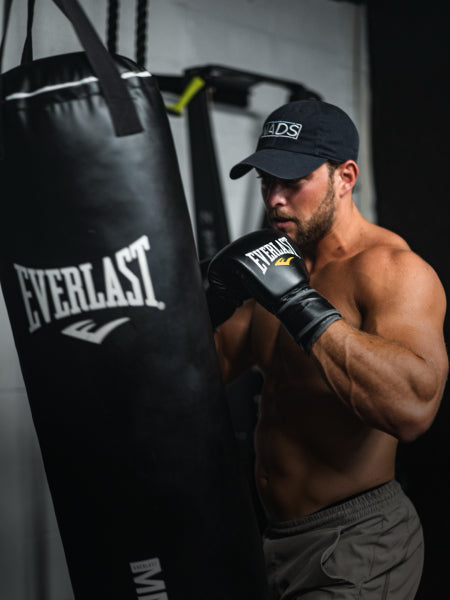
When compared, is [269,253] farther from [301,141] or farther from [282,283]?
[301,141]

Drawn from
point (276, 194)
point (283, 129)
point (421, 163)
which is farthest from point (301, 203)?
point (421, 163)

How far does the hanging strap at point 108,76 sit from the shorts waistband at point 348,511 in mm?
954

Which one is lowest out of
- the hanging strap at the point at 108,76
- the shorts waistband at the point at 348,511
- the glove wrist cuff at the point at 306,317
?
the shorts waistband at the point at 348,511

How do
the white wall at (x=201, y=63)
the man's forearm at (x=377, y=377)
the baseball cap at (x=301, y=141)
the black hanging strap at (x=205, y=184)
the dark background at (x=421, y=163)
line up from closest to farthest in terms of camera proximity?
the man's forearm at (x=377, y=377) < the baseball cap at (x=301, y=141) < the white wall at (x=201, y=63) < the black hanging strap at (x=205, y=184) < the dark background at (x=421, y=163)

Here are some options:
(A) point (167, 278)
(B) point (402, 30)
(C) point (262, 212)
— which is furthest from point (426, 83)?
(A) point (167, 278)

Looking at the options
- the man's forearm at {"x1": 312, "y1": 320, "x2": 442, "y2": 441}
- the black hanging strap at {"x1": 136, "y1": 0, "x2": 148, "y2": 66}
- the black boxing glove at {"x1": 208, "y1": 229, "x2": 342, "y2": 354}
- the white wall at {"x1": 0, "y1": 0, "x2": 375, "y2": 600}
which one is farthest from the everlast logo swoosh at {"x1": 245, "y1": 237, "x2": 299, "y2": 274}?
the white wall at {"x1": 0, "y1": 0, "x2": 375, "y2": 600}

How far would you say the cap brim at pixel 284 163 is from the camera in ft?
4.93

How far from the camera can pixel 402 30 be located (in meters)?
2.61

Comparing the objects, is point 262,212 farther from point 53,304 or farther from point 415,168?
point 53,304

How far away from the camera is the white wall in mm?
1860

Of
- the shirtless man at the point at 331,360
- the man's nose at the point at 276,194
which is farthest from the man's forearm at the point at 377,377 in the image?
the man's nose at the point at 276,194

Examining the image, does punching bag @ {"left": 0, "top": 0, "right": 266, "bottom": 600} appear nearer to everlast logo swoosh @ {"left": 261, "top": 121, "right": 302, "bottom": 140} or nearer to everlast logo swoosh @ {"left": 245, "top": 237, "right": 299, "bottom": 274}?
everlast logo swoosh @ {"left": 245, "top": 237, "right": 299, "bottom": 274}

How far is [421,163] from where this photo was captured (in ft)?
8.29

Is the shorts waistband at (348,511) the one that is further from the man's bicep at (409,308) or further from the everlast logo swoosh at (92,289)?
the everlast logo swoosh at (92,289)
